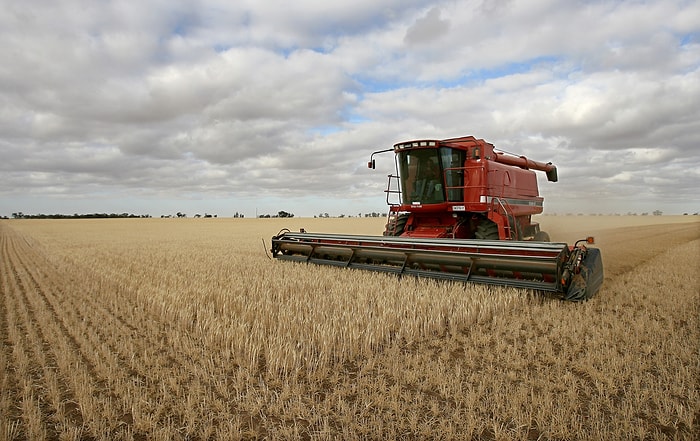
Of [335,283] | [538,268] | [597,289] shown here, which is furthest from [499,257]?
[335,283]

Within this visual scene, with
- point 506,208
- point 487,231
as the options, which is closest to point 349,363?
point 487,231

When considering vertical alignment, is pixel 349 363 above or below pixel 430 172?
below

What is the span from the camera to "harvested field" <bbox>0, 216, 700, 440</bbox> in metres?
2.43

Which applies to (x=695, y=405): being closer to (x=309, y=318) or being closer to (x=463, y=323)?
(x=463, y=323)

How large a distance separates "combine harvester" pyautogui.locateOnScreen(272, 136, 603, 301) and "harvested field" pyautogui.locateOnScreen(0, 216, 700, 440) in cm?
37

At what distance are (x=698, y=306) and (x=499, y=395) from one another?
4.17m

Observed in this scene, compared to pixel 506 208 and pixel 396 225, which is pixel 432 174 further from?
pixel 506 208

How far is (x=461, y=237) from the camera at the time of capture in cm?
880

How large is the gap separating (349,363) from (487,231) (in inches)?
221

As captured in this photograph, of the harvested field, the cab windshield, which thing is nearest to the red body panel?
the cab windshield

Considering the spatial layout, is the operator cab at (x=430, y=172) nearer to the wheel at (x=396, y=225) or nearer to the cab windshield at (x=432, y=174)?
the cab windshield at (x=432, y=174)

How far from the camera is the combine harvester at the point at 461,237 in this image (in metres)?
5.43

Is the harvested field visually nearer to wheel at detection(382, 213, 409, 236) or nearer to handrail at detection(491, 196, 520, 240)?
handrail at detection(491, 196, 520, 240)

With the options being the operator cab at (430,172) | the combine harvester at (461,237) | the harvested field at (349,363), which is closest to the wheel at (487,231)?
the combine harvester at (461,237)
